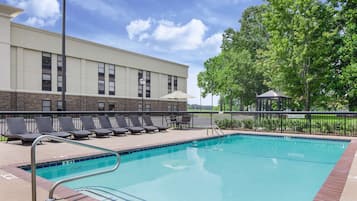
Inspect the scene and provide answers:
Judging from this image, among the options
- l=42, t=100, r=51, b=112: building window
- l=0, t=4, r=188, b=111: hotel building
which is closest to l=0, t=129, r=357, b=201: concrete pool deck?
l=0, t=4, r=188, b=111: hotel building

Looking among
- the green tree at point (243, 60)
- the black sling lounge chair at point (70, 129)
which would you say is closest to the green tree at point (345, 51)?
the green tree at point (243, 60)

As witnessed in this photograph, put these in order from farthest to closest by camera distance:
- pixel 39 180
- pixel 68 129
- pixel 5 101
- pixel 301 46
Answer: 1. pixel 5 101
2. pixel 301 46
3. pixel 68 129
4. pixel 39 180

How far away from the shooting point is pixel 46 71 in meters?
28.0

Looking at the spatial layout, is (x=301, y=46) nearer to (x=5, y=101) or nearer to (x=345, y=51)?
(x=345, y=51)

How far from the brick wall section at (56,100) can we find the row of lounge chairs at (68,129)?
17.0 m

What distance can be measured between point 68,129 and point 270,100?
13.9 metres

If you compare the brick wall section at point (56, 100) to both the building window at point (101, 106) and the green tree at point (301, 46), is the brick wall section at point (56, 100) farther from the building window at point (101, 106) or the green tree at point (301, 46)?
the green tree at point (301, 46)

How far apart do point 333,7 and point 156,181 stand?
771 inches

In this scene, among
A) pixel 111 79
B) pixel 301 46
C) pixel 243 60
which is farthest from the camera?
pixel 111 79

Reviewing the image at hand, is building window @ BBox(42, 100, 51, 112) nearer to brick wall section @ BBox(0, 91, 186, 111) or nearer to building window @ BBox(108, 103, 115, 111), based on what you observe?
brick wall section @ BBox(0, 91, 186, 111)

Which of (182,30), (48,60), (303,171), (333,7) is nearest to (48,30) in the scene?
(48,60)

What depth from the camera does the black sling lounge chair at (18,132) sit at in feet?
27.3

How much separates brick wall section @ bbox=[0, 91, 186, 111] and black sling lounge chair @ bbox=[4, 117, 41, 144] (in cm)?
1765

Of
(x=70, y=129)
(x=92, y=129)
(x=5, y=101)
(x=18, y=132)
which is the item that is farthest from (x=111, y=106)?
(x=18, y=132)
